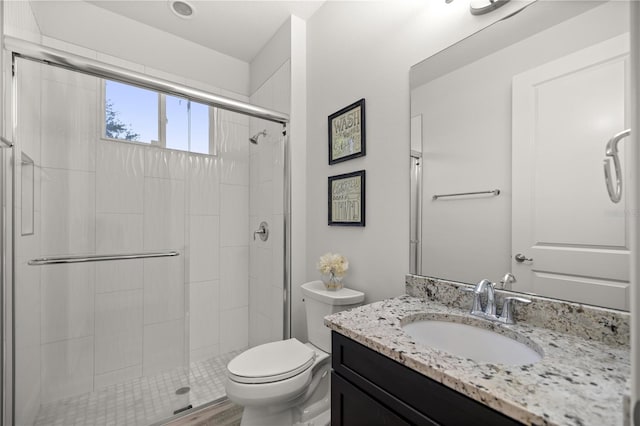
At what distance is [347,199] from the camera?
1.73m

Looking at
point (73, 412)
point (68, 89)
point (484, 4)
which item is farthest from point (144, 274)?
point (484, 4)

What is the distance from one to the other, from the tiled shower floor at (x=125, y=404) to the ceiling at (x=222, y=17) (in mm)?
2460

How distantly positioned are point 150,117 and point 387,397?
187cm

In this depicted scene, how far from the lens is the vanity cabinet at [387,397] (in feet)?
2.10

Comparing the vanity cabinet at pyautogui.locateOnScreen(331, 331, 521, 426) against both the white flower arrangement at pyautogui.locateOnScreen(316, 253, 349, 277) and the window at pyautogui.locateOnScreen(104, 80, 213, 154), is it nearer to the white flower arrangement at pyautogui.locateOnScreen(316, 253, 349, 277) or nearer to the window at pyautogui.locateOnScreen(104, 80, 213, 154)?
the white flower arrangement at pyautogui.locateOnScreen(316, 253, 349, 277)

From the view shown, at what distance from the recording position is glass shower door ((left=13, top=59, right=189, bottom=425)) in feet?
4.84

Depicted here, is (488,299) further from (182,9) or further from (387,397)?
(182,9)

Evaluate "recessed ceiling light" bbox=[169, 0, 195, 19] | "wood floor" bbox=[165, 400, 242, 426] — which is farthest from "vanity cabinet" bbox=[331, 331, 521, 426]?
"recessed ceiling light" bbox=[169, 0, 195, 19]

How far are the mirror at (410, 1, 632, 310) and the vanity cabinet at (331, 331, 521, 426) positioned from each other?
546 mm

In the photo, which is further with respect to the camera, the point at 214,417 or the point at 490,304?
the point at 214,417

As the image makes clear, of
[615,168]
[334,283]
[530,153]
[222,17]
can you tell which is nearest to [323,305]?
[334,283]

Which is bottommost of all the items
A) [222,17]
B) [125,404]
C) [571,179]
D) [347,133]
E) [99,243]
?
[125,404]

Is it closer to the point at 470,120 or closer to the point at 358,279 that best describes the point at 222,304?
the point at 358,279

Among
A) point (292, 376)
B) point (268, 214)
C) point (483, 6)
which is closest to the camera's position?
point (483, 6)
